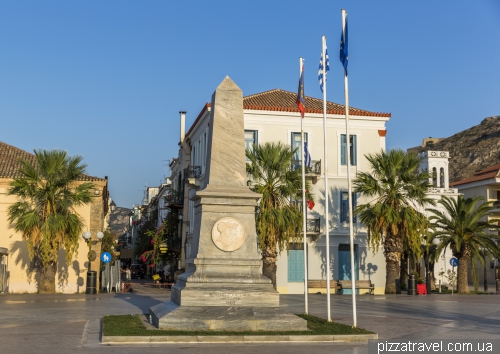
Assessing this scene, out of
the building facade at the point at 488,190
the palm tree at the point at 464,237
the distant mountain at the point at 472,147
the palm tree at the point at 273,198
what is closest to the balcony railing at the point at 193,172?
the palm tree at the point at 273,198

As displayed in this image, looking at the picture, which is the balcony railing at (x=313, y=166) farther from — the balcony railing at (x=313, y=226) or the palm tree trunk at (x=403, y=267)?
the palm tree trunk at (x=403, y=267)

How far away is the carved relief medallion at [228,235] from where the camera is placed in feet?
51.6

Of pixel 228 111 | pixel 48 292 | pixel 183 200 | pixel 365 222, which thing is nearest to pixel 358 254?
pixel 365 222

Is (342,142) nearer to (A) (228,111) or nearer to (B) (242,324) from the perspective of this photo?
(A) (228,111)

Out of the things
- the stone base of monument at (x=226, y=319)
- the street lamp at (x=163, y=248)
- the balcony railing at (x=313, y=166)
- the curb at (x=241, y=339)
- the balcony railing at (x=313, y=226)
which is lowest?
the curb at (x=241, y=339)

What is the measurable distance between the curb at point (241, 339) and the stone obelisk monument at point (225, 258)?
82 centimetres

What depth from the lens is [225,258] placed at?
15680mm

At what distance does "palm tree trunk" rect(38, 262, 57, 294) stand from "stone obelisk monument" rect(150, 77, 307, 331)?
17.6 meters

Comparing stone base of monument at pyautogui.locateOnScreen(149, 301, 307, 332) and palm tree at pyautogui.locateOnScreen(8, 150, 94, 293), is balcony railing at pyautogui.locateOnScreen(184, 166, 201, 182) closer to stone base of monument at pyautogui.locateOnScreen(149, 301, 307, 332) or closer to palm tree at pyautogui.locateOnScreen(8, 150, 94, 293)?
palm tree at pyautogui.locateOnScreen(8, 150, 94, 293)

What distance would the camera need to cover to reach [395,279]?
35969mm

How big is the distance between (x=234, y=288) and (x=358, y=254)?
24949mm

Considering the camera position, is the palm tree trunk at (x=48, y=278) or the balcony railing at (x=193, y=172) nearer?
the palm tree trunk at (x=48, y=278)

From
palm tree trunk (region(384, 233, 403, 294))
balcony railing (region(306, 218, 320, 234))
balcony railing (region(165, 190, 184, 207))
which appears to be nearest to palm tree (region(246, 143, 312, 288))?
balcony railing (region(306, 218, 320, 234))

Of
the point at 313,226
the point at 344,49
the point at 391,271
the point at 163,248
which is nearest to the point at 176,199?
the point at 163,248
